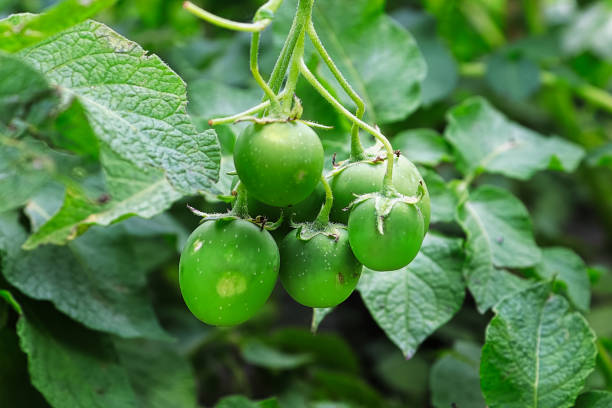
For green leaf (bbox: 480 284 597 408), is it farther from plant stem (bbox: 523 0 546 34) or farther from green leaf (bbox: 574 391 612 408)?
plant stem (bbox: 523 0 546 34)

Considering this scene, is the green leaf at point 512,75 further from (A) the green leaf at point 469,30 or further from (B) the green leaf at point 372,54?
(B) the green leaf at point 372,54

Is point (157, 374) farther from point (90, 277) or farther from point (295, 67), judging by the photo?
point (295, 67)

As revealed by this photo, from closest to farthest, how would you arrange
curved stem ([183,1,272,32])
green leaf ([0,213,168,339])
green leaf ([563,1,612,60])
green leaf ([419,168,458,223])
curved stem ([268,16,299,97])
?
curved stem ([183,1,272,32]) → curved stem ([268,16,299,97]) → green leaf ([0,213,168,339]) → green leaf ([419,168,458,223]) → green leaf ([563,1,612,60])

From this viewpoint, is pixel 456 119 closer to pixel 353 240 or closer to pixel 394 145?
pixel 394 145

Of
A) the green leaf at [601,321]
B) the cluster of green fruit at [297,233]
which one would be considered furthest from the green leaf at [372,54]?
the green leaf at [601,321]

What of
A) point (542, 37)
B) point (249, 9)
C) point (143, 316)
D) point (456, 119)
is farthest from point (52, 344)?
point (542, 37)

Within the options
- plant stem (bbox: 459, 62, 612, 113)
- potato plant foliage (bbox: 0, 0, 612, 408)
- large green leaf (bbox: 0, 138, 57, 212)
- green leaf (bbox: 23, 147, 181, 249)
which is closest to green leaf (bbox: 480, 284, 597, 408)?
potato plant foliage (bbox: 0, 0, 612, 408)

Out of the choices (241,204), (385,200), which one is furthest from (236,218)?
(385,200)
